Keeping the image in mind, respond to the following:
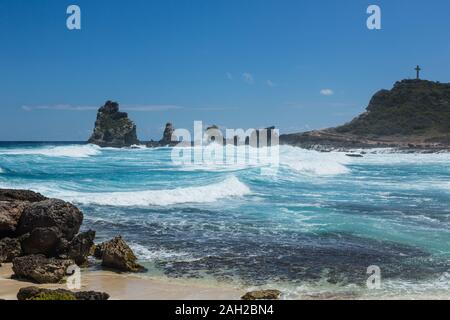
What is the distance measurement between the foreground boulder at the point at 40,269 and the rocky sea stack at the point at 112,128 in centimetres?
10013

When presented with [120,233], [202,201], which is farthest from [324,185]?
[120,233]

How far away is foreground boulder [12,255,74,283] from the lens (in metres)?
9.17

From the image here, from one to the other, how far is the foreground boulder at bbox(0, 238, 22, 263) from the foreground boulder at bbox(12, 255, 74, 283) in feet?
4.07

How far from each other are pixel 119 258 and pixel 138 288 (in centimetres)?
148

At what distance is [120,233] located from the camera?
46.5ft

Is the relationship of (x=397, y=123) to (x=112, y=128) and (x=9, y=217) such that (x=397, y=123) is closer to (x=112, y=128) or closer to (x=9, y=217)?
(x=112, y=128)

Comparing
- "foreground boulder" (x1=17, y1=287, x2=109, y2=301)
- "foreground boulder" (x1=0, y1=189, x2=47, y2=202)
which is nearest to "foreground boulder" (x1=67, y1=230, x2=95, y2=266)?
"foreground boulder" (x1=17, y1=287, x2=109, y2=301)

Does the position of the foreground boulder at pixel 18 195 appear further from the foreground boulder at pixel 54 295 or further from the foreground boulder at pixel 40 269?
→ the foreground boulder at pixel 54 295

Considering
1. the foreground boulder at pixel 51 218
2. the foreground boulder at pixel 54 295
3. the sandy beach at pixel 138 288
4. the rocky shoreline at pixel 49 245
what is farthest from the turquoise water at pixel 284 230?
the foreground boulder at pixel 54 295

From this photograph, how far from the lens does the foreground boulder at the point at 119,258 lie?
10.2 meters

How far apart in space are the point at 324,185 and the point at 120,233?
16597mm

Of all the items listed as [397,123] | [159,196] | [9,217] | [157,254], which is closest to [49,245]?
[9,217]

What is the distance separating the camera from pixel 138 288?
29.5ft
